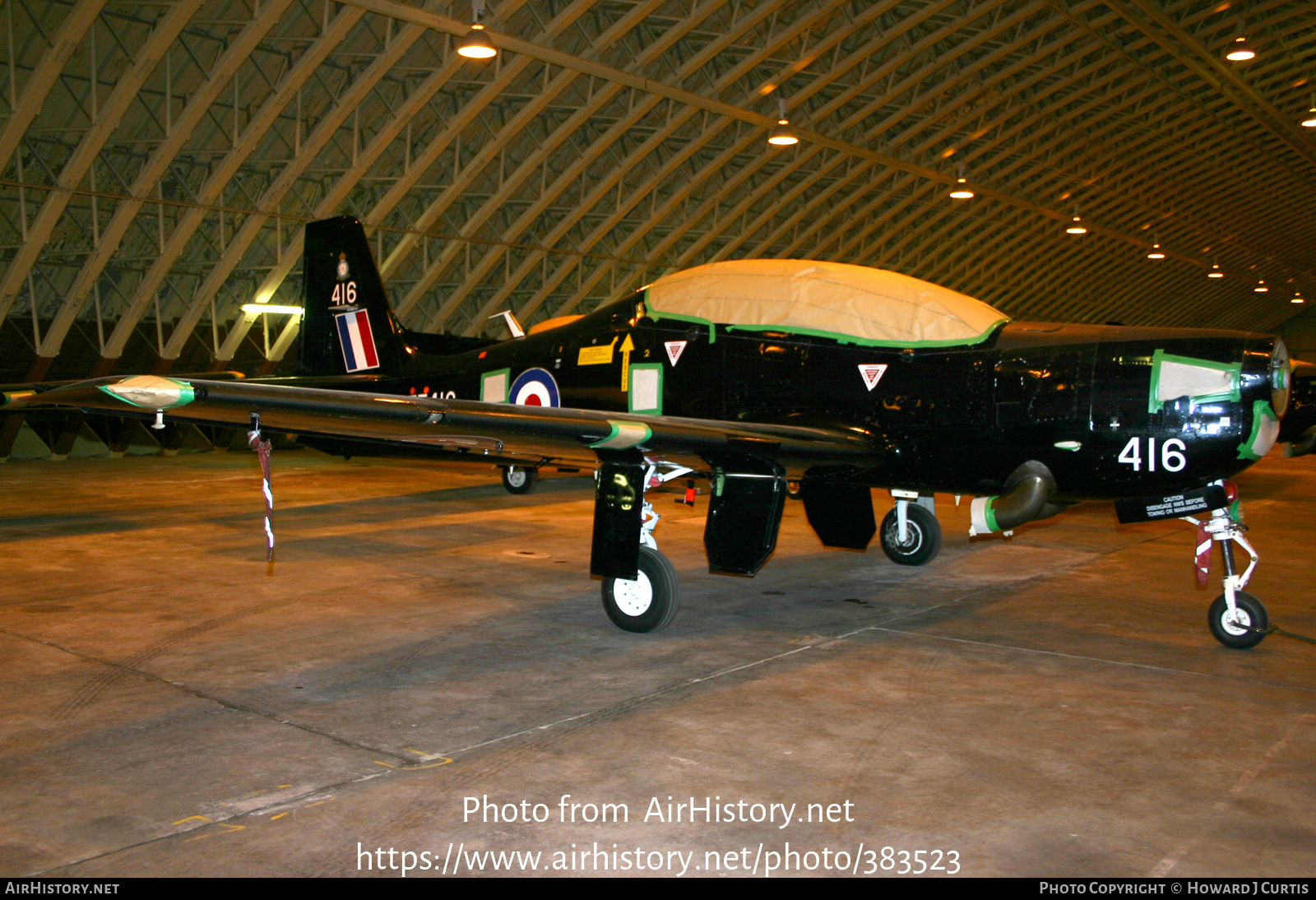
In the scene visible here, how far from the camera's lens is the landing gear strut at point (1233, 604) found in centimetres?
629

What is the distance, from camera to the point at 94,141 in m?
15.7

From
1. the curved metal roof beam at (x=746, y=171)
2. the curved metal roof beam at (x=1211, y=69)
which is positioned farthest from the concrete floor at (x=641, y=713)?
the curved metal roof beam at (x=1211, y=69)

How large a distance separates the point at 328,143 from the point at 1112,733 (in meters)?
19.3

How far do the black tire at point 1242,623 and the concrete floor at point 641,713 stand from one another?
3.3 inches

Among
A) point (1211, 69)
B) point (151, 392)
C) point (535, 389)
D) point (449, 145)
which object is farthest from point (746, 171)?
point (151, 392)

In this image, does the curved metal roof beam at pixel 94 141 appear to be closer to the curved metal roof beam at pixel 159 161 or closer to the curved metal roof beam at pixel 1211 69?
the curved metal roof beam at pixel 159 161

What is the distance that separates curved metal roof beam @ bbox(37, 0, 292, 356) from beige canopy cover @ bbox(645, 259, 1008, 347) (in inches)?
387

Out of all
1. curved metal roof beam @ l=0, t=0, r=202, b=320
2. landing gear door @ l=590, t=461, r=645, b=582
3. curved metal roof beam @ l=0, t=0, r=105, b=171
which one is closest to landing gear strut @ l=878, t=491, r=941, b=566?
landing gear door @ l=590, t=461, r=645, b=582

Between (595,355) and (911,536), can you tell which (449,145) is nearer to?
(595,355)

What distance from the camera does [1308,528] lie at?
11.9 m

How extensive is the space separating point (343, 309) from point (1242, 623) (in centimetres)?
1022

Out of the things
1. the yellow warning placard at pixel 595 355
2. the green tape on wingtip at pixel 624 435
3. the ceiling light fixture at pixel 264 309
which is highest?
the ceiling light fixture at pixel 264 309

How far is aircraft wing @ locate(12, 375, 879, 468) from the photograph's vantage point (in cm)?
479

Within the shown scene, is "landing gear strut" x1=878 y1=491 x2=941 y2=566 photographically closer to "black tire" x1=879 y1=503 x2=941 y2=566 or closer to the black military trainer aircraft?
"black tire" x1=879 y1=503 x2=941 y2=566
